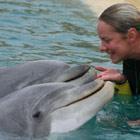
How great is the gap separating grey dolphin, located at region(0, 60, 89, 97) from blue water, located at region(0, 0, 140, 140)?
62cm

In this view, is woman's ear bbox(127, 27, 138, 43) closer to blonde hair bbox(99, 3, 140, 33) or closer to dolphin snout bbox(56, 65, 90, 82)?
blonde hair bbox(99, 3, 140, 33)

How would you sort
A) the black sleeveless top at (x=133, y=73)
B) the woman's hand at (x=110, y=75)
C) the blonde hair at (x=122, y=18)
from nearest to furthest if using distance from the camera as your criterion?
1. the blonde hair at (x=122, y=18)
2. the woman's hand at (x=110, y=75)
3. the black sleeveless top at (x=133, y=73)

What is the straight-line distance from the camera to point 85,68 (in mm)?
6605

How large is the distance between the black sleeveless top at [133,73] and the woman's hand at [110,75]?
15 cm

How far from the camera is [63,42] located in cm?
1125

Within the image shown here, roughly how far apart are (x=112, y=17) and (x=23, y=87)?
4.38 feet

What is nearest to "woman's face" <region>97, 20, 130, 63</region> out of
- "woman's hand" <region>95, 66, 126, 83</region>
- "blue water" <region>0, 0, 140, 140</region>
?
"woman's hand" <region>95, 66, 126, 83</region>

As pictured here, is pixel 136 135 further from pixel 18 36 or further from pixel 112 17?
pixel 18 36

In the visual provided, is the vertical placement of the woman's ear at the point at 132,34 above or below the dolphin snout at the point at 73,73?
above

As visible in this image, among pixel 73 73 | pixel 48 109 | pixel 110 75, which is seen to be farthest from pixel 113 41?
pixel 48 109

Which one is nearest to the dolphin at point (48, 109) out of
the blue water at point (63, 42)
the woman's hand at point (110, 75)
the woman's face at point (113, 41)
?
the blue water at point (63, 42)

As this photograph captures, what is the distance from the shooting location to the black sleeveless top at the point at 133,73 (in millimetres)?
7641

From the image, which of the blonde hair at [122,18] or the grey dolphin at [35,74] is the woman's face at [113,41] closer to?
the blonde hair at [122,18]

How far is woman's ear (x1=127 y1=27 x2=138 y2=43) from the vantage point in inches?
271
